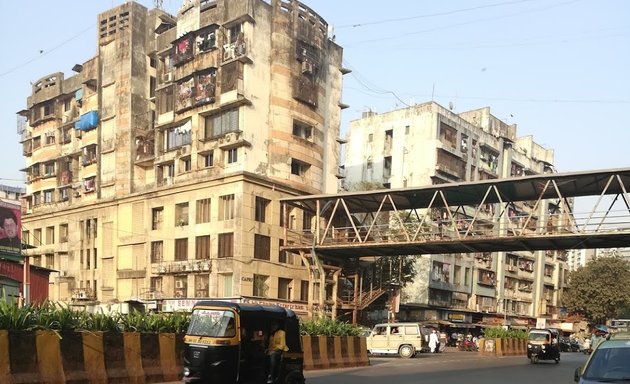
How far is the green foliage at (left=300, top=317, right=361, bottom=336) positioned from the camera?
69.5ft

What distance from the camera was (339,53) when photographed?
5081 centimetres

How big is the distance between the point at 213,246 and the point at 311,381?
2746 centimetres

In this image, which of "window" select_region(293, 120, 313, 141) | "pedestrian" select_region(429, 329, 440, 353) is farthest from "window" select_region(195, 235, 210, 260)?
"pedestrian" select_region(429, 329, 440, 353)

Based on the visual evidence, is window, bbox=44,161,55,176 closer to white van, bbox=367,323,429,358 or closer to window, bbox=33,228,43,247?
window, bbox=33,228,43,247

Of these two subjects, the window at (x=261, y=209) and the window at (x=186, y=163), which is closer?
the window at (x=261, y=209)

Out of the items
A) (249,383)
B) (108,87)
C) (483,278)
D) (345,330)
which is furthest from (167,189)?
(483,278)

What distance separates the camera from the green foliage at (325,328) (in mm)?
21188

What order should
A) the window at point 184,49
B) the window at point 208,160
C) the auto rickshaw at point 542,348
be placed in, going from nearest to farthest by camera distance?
the auto rickshaw at point 542,348 < the window at point 208,160 < the window at point 184,49

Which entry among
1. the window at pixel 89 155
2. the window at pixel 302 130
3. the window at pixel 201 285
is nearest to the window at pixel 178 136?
the window at pixel 302 130

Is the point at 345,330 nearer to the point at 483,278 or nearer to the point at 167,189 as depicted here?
the point at 167,189

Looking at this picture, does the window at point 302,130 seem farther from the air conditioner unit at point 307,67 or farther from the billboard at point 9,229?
the billboard at point 9,229

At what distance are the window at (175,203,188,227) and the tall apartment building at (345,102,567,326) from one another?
23.6 m

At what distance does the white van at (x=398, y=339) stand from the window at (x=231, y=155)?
16.2m

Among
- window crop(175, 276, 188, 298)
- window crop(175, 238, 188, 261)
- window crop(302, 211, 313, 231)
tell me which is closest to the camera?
window crop(175, 276, 188, 298)
